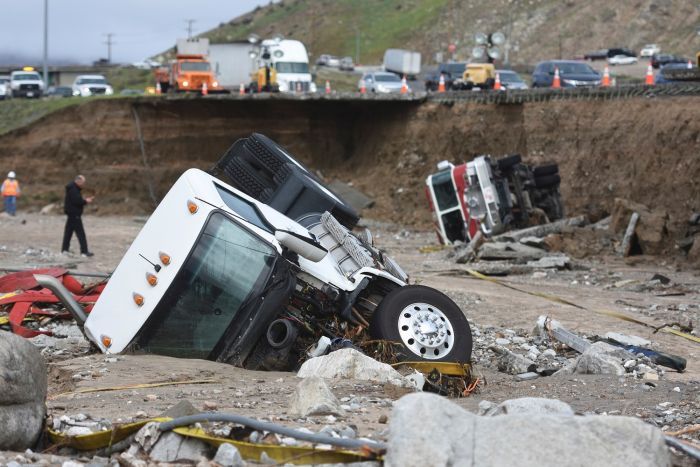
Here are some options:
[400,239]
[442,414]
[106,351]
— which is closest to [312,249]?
[106,351]

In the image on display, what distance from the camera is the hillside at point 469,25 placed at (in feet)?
267

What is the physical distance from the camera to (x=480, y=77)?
142ft

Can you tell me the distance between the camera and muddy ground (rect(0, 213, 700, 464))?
830 centimetres

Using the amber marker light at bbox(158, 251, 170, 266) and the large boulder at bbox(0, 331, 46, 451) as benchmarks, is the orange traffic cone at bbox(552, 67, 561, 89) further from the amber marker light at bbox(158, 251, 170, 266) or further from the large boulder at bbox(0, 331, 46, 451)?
the large boulder at bbox(0, 331, 46, 451)

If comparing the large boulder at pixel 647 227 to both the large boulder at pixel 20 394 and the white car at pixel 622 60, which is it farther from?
the white car at pixel 622 60

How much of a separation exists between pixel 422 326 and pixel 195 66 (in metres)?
39.7

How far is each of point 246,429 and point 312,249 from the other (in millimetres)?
3519

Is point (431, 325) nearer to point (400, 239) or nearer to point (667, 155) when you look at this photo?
point (667, 155)

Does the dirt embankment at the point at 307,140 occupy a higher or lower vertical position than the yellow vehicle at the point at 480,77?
lower

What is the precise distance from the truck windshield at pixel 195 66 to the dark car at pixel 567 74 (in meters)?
13.2

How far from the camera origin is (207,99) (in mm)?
43906

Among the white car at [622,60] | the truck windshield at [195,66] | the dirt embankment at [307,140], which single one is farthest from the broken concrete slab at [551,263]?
the white car at [622,60]

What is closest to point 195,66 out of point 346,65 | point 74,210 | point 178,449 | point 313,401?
point 74,210

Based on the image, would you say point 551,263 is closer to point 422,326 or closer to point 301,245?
point 422,326
